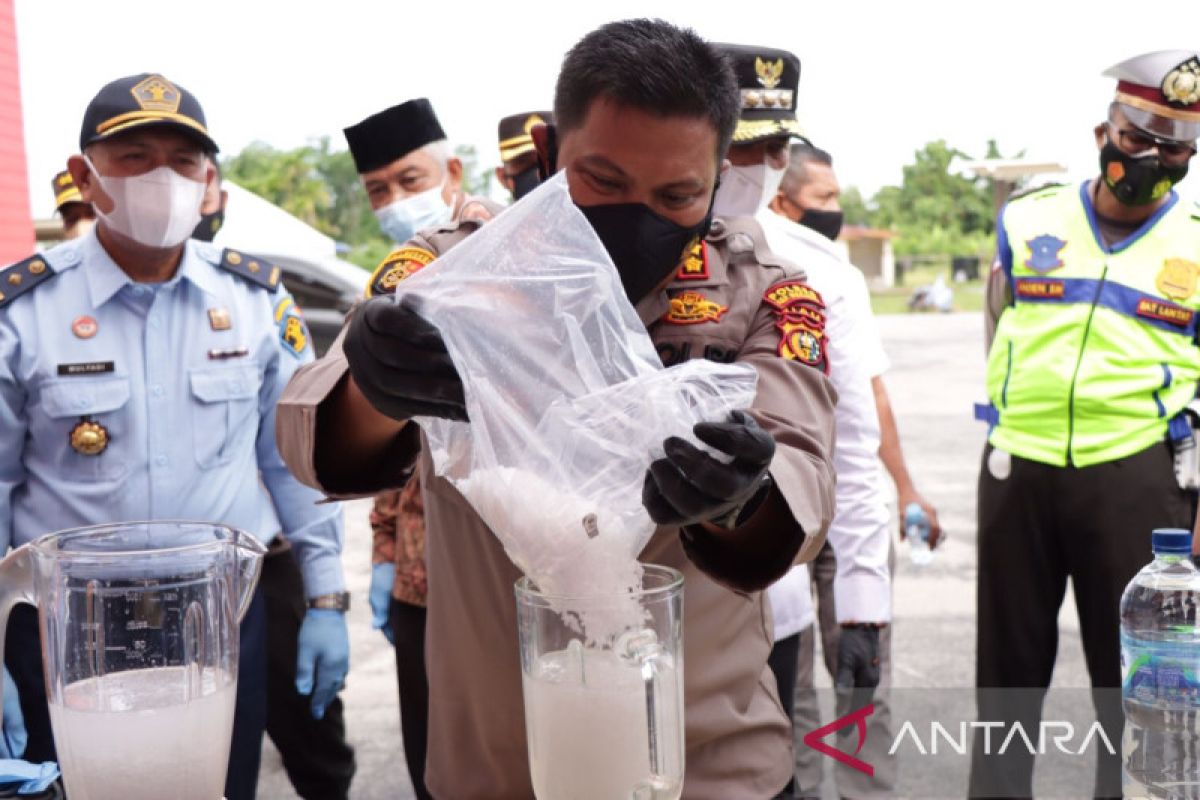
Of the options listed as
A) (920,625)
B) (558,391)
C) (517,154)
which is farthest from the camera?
(920,625)

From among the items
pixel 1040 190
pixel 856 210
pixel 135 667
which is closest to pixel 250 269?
pixel 135 667

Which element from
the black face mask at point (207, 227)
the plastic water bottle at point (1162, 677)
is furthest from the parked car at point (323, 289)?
the plastic water bottle at point (1162, 677)

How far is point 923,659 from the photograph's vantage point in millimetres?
5309

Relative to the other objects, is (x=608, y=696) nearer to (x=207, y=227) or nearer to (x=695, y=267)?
(x=695, y=267)

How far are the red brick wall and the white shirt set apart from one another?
15.5 feet

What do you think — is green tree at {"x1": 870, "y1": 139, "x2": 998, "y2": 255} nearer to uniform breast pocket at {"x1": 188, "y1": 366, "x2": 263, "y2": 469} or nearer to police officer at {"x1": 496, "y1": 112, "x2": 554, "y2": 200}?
police officer at {"x1": 496, "y1": 112, "x2": 554, "y2": 200}

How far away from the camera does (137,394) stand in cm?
258

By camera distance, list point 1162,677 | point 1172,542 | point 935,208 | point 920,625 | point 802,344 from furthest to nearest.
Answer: point 935,208, point 920,625, point 1162,677, point 1172,542, point 802,344

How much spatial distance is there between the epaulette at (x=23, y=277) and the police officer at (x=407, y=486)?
0.89 m

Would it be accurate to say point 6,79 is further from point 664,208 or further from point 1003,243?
point 664,208

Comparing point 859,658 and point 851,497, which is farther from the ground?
point 851,497

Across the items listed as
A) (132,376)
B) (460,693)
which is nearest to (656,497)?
(460,693)

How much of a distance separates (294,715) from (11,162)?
413 cm

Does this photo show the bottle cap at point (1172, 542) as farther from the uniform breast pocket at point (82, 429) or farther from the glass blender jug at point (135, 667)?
the uniform breast pocket at point (82, 429)
